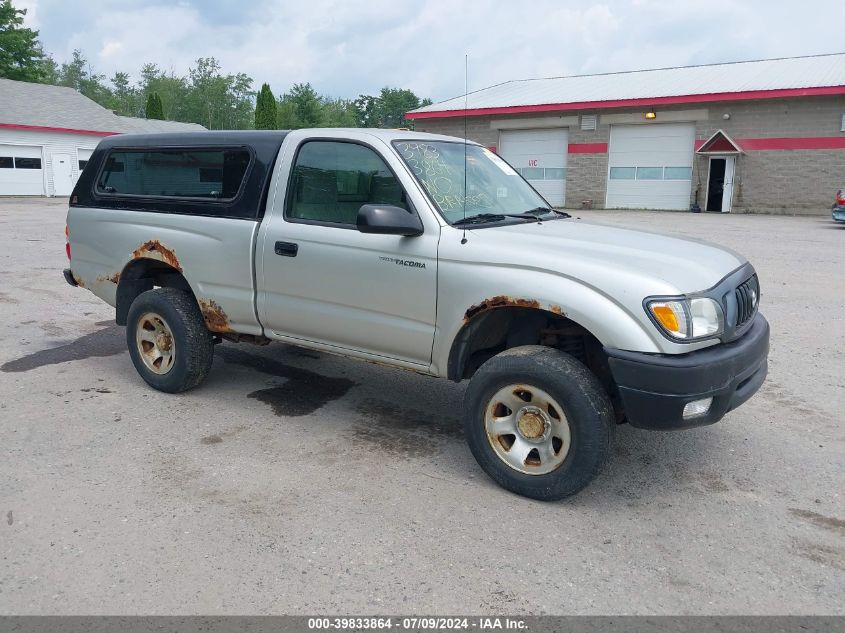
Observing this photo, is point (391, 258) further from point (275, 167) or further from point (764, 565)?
point (764, 565)

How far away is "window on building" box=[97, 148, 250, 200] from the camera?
493 centimetres

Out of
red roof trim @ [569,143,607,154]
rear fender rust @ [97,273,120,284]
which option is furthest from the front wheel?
red roof trim @ [569,143,607,154]

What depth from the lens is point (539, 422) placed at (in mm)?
3680

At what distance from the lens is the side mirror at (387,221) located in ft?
12.6

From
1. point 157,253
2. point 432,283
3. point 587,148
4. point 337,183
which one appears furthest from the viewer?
point 587,148

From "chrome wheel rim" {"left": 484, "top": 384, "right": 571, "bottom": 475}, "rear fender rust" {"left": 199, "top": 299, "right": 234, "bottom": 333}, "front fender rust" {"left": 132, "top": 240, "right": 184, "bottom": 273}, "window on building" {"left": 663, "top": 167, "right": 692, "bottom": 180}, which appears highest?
"window on building" {"left": 663, "top": 167, "right": 692, "bottom": 180}

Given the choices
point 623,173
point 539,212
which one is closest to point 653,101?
point 623,173

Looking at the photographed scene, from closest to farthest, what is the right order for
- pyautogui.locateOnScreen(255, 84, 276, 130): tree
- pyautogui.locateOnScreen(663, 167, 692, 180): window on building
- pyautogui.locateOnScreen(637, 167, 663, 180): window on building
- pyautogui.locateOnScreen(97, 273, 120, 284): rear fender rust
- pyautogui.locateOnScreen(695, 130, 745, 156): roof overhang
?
pyautogui.locateOnScreen(97, 273, 120, 284): rear fender rust
pyautogui.locateOnScreen(695, 130, 745, 156): roof overhang
pyautogui.locateOnScreen(663, 167, 692, 180): window on building
pyautogui.locateOnScreen(637, 167, 663, 180): window on building
pyautogui.locateOnScreen(255, 84, 276, 130): tree

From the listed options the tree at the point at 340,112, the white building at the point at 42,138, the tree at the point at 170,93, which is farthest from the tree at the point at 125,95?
the white building at the point at 42,138

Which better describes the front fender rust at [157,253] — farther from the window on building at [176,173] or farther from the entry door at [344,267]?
the entry door at [344,267]

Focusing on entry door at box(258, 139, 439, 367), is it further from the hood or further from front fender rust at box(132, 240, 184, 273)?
front fender rust at box(132, 240, 184, 273)

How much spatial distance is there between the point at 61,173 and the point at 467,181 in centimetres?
3911

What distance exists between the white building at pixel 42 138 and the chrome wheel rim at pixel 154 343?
32.9 metres

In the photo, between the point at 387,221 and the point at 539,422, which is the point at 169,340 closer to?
the point at 387,221
